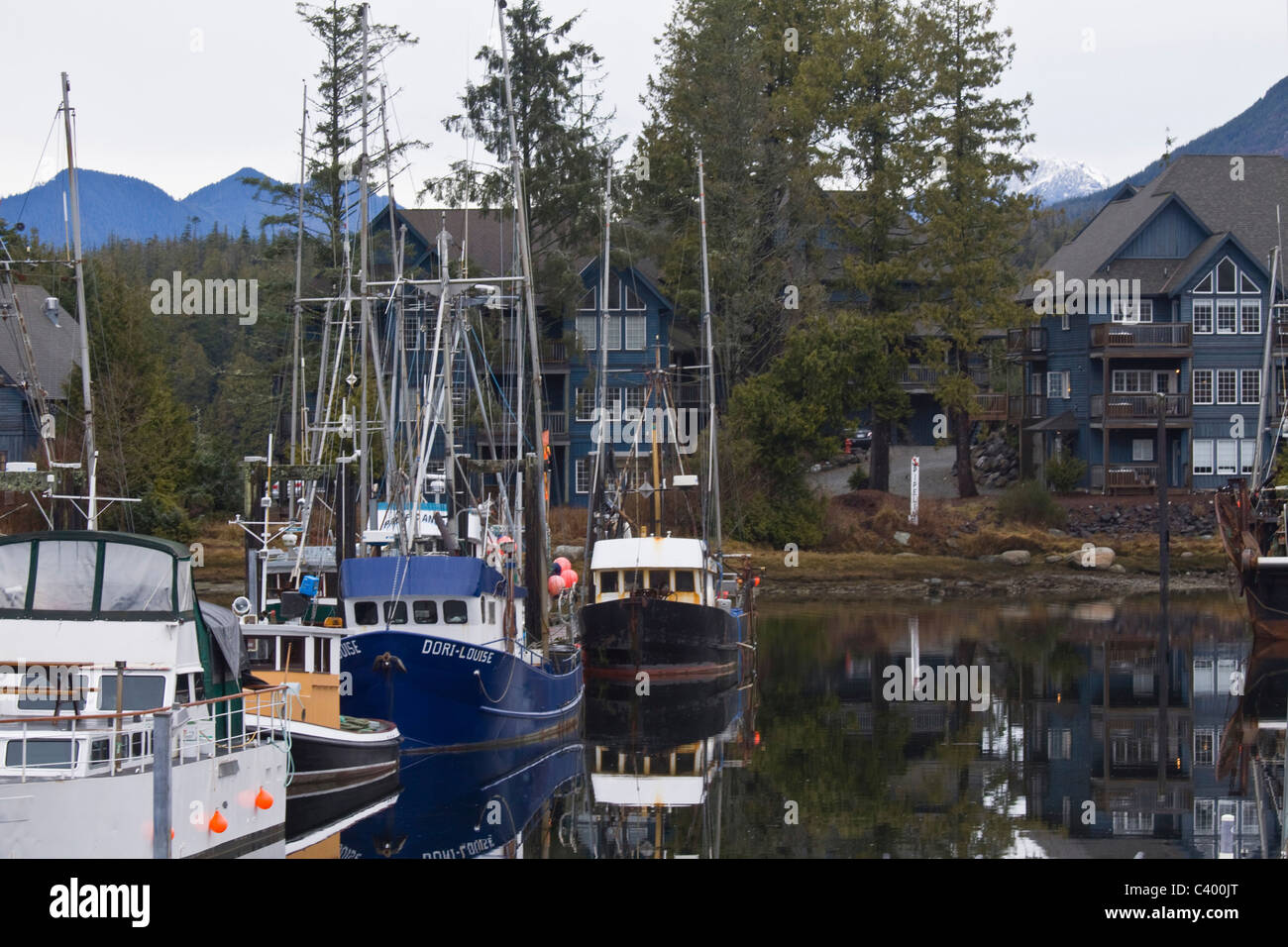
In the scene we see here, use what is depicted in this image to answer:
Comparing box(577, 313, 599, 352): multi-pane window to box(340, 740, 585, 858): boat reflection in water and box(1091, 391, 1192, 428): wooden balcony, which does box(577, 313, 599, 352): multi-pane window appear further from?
box(340, 740, 585, 858): boat reflection in water

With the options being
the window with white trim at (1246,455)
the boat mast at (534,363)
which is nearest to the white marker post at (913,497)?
the window with white trim at (1246,455)

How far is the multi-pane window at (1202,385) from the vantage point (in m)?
70.4

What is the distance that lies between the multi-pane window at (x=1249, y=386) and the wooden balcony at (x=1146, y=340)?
265cm

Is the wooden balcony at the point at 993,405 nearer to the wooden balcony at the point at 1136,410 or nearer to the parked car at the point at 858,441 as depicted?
the parked car at the point at 858,441

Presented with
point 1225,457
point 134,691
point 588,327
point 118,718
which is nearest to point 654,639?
point 134,691

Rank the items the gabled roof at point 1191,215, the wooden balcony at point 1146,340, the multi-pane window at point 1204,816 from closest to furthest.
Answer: the multi-pane window at point 1204,816 → the wooden balcony at point 1146,340 → the gabled roof at point 1191,215

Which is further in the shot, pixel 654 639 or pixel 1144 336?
pixel 1144 336

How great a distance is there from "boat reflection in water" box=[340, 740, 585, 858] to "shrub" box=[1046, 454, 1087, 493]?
41.3m

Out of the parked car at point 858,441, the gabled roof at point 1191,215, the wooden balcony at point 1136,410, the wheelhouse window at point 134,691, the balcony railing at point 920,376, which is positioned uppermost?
the gabled roof at point 1191,215

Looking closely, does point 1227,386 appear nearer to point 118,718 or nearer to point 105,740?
point 105,740

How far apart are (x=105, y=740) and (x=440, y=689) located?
10962mm

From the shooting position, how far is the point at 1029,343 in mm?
75250

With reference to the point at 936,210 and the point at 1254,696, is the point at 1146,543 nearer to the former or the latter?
the point at 936,210

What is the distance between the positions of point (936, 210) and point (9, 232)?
41.1 metres
